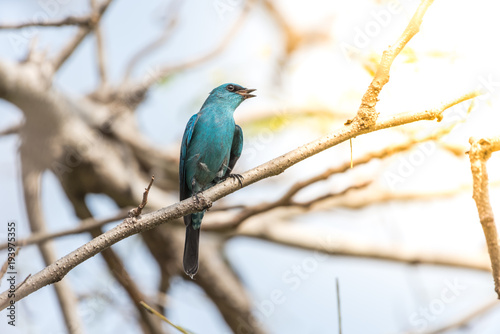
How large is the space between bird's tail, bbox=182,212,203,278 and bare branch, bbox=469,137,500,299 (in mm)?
2335

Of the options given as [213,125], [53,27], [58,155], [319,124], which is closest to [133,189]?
[58,155]

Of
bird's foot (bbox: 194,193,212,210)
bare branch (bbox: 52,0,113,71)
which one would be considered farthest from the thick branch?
bare branch (bbox: 52,0,113,71)

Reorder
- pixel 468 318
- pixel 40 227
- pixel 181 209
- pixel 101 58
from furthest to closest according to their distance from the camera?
pixel 101 58 < pixel 40 227 < pixel 468 318 < pixel 181 209

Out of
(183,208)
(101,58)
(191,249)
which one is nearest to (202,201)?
(183,208)

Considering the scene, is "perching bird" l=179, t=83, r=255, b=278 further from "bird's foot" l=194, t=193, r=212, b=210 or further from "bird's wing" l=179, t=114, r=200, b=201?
"bird's foot" l=194, t=193, r=212, b=210

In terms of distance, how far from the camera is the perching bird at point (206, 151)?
461 cm

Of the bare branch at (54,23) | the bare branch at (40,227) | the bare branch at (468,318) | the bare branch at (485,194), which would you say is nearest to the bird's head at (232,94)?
the bare branch at (54,23)

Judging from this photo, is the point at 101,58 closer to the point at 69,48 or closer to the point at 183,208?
the point at 69,48

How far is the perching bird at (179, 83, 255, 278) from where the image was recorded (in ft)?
15.1

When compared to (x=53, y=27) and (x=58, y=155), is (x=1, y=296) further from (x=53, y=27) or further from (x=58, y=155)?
(x=58, y=155)

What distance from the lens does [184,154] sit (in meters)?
4.99

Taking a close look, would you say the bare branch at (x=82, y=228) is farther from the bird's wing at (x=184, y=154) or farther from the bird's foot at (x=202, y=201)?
the bird's foot at (x=202, y=201)

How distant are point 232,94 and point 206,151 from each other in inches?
30.7

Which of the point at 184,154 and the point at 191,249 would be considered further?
the point at 184,154
